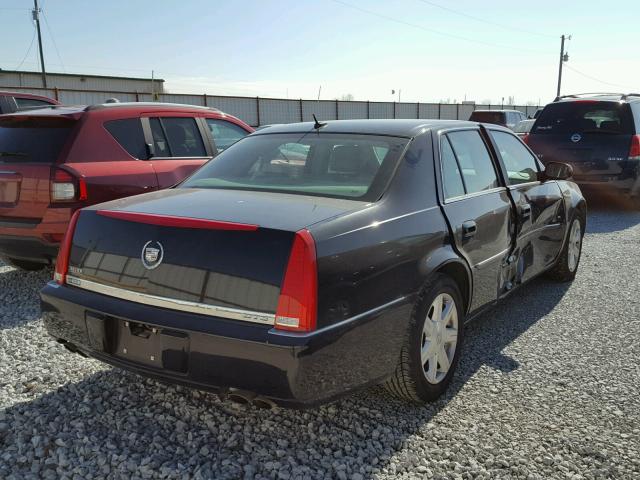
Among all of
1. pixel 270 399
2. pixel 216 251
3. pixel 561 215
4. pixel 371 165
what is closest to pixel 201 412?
pixel 270 399

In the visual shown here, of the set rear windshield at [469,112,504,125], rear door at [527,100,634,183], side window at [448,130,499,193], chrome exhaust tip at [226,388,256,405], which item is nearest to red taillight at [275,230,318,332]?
chrome exhaust tip at [226,388,256,405]

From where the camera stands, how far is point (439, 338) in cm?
310

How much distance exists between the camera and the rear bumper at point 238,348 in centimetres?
228

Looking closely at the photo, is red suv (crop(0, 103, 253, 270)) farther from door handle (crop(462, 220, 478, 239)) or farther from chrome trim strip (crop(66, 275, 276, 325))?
door handle (crop(462, 220, 478, 239))

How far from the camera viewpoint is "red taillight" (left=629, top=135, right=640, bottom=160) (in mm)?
9156

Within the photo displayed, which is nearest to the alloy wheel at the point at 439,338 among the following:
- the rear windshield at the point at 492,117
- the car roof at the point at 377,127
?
the car roof at the point at 377,127

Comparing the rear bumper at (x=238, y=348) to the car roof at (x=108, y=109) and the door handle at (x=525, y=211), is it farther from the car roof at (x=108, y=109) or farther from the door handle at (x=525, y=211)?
the car roof at (x=108, y=109)

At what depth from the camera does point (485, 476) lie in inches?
97.7

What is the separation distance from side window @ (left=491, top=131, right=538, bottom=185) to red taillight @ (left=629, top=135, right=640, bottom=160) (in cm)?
526

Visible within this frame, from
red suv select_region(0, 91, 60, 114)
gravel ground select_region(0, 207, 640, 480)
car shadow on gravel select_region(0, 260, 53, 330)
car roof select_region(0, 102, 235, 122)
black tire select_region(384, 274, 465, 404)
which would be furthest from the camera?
red suv select_region(0, 91, 60, 114)

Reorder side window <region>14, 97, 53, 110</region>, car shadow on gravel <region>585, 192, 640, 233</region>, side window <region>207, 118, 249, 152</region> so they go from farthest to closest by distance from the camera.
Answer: side window <region>14, 97, 53, 110</region>, car shadow on gravel <region>585, 192, 640, 233</region>, side window <region>207, 118, 249, 152</region>

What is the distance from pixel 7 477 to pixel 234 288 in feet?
4.08

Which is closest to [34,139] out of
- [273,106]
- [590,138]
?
[590,138]

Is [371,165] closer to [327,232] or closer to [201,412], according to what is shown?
[327,232]
